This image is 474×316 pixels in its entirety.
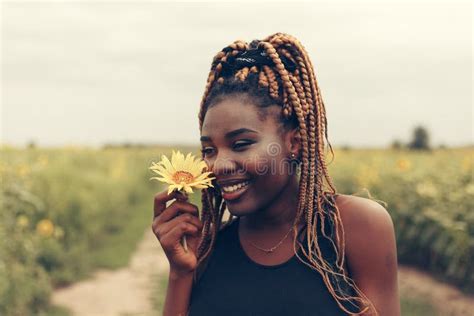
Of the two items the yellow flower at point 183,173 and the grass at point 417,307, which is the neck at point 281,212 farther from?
the grass at point 417,307

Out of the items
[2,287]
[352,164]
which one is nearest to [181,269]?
[2,287]

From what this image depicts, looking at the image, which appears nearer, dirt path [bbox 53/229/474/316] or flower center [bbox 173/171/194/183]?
flower center [bbox 173/171/194/183]

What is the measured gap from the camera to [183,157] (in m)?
1.92

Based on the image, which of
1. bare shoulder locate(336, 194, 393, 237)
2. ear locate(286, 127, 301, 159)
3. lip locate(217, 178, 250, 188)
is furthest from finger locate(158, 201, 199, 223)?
bare shoulder locate(336, 194, 393, 237)

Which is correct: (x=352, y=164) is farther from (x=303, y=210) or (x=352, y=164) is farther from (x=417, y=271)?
(x=303, y=210)

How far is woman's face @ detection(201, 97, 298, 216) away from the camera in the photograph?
181cm

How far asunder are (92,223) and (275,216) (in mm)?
7441

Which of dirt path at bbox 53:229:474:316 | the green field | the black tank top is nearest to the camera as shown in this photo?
the black tank top

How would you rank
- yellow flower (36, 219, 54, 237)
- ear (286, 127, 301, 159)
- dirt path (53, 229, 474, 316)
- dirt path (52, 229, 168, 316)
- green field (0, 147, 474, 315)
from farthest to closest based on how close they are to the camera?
1. yellow flower (36, 219, 54, 237)
2. dirt path (52, 229, 168, 316)
3. dirt path (53, 229, 474, 316)
4. green field (0, 147, 474, 315)
5. ear (286, 127, 301, 159)

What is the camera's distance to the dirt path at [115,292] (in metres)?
6.37

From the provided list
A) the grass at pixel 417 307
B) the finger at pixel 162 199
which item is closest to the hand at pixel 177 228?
the finger at pixel 162 199

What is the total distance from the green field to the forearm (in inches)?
95.8

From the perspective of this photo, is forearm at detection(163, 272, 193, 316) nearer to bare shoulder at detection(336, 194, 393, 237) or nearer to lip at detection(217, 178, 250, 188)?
lip at detection(217, 178, 250, 188)

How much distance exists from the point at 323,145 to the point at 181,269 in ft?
2.11
